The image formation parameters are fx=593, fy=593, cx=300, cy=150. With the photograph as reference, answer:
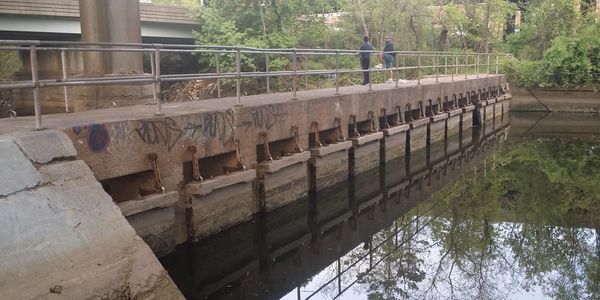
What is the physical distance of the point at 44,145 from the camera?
223 inches

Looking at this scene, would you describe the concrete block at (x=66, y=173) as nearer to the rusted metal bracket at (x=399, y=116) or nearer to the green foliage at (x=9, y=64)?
the rusted metal bracket at (x=399, y=116)

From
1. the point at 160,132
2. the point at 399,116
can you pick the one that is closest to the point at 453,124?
the point at 399,116

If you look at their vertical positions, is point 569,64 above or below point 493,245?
above

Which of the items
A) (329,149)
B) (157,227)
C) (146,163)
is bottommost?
(157,227)

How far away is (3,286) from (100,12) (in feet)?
29.3

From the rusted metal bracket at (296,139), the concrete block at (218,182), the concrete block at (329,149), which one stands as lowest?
the concrete block at (329,149)

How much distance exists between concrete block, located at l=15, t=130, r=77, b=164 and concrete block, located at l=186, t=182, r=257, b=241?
7.81 ft

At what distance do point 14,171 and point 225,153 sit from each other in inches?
164

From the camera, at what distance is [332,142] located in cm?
1264

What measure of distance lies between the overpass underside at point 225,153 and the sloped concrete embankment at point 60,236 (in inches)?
7.4

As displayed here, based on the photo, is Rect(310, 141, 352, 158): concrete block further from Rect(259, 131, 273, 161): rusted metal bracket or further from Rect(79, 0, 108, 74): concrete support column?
Rect(79, 0, 108, 74): concrete support column

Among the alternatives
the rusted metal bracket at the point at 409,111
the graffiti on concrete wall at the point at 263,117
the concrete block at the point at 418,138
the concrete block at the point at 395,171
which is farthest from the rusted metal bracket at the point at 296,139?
the rusted metal bracket at the point at 409,111

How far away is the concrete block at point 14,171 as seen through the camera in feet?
16.3

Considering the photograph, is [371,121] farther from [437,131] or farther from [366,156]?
[437,131]
